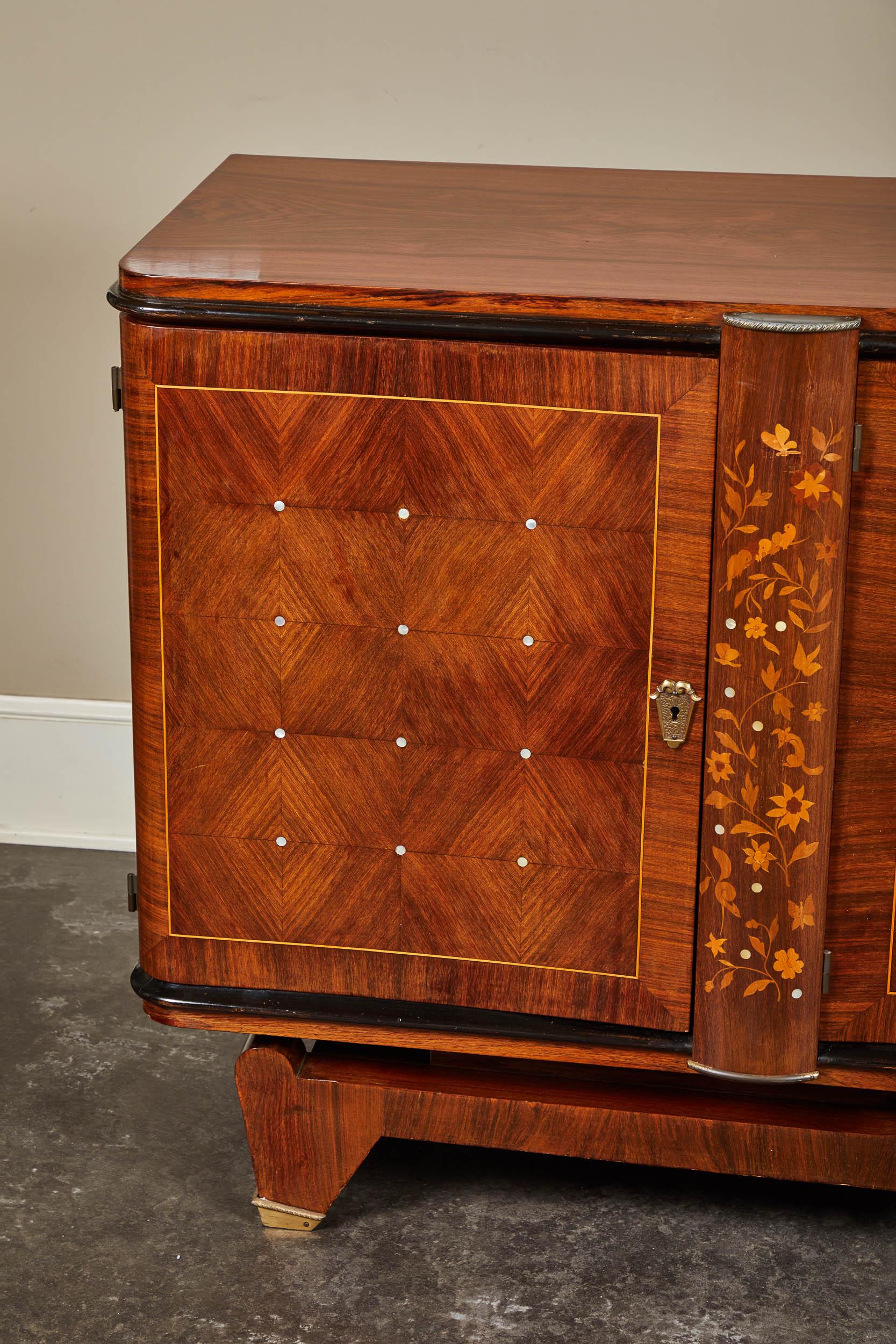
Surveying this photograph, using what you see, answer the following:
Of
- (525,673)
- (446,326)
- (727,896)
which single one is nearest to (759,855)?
(727,896)

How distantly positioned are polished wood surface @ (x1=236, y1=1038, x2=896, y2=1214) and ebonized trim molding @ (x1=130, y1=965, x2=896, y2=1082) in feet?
0.27

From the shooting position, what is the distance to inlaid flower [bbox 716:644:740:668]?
4.99ft

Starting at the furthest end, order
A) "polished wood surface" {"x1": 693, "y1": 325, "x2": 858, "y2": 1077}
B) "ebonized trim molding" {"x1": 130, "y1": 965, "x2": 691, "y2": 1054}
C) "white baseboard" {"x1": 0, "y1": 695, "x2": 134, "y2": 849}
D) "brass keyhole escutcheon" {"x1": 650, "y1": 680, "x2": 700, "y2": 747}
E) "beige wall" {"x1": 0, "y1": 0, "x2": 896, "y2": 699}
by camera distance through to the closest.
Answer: "white baseboard" {"x1": 0, "y1": 695, "x2": 134, "y2": 849} < "beige wall" {"x1": 0, "y1": 0, "x2": 896, "y2": 699} < "ebonized trim molding" {"x1": 130, "y1": 965, "x2": 691, "y2": 1054} < "brass keyhole escutcheon" {"x1": 650, "y1": 680, "x2": 700, "y2": 747} < "polished wood surface" {"x1": 693, "y1": 325, "x2": 858, "y2": 1077}

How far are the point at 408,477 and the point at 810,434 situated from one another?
1.22 ft

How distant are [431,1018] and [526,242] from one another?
81cm

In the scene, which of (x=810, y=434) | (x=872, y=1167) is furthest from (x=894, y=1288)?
(x=810, y=434)

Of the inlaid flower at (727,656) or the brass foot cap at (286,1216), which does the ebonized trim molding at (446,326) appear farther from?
Result: the brass foot cap at (286,1216)

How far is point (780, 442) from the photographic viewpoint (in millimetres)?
1455

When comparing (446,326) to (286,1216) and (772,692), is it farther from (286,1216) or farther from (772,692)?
(286,1216)

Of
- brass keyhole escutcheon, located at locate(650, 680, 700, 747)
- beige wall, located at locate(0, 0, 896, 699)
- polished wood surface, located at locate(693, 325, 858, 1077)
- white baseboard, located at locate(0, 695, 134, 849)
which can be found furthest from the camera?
white baseboard, located at locate(0, 695, 134, 849)

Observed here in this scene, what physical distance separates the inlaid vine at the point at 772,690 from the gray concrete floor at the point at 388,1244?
0.38m

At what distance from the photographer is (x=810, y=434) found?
145 cm

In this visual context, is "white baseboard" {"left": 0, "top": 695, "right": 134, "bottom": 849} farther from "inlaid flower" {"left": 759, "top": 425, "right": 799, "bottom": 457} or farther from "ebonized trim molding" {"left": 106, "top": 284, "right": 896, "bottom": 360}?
"inlaid flower" {"left": 759, "top": 425, "right": 799, "bottom": 457}

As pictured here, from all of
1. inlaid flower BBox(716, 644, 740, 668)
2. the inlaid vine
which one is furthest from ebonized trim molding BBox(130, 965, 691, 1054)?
inlaid flower BBox(716, 644, 740, 668)
